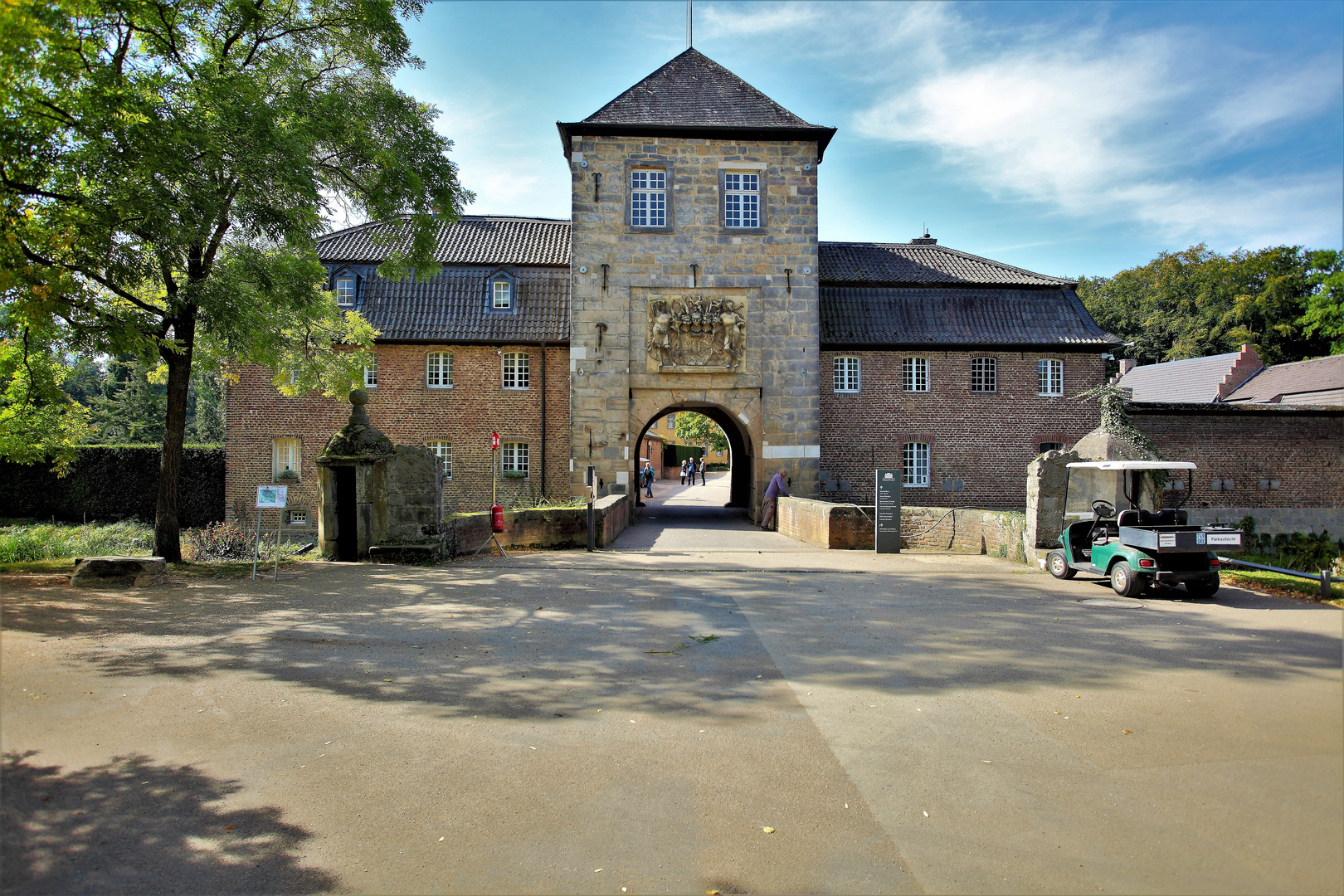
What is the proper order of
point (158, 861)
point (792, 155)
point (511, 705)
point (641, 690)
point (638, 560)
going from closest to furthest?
point (158, 861) < point (511, 705) < point (641, 690) < point (638, 560) < point (792, 155)

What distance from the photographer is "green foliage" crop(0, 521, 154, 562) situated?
Result: 45.6 feet

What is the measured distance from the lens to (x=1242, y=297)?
44.2 meters

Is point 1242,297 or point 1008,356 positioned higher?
point 1242,297

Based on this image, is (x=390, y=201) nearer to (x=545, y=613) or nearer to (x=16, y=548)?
(x=545, y=613)

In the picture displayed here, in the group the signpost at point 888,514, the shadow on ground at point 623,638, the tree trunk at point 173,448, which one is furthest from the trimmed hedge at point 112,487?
the signpost at point 888,514

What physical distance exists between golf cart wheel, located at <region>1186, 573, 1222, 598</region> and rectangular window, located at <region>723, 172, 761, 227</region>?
1603 centimetres

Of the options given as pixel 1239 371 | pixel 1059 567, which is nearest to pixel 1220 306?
pixel 1239 371

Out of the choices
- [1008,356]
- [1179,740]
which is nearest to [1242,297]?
[1008,356]

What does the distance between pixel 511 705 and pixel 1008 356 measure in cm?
2308

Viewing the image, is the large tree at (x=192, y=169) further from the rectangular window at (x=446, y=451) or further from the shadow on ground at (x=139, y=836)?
the rectangular window at (x=446, y=451)

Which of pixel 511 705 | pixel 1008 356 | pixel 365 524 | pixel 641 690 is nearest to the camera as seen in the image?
pixel 511 705

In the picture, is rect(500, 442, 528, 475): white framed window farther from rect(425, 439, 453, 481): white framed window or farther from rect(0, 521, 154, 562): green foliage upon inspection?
rect(0, 521, 154, 562): green foliage

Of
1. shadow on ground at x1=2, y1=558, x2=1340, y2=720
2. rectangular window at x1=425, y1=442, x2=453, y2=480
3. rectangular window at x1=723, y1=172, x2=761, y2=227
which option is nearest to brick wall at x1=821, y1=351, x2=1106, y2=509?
rectangular window at x1=723, y1=172, x2=761, y2=227

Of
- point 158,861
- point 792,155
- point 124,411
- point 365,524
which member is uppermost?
point 792,155
